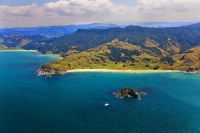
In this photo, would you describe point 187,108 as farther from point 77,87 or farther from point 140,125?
point 77,87

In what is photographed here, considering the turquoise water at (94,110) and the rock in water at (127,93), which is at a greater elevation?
the rock in water at (127,93)

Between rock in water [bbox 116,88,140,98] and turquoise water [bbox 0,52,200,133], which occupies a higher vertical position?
rock in water [bbox 116,88,140,98]

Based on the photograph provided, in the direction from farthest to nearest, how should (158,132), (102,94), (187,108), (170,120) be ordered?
1. (102,94)
2. (187,108)
3. (170,120)
4. (158,132)

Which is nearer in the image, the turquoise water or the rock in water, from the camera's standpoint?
the turquoise water

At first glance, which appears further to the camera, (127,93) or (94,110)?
(127,93)

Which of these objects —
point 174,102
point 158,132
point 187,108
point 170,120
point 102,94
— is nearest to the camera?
point 158,132

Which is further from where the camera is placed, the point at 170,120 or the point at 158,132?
the point at 170,120

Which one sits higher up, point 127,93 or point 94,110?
point 127,93

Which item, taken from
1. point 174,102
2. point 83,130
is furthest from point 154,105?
point 83,130

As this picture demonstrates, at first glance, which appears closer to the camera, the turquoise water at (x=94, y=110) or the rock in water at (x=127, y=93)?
the turquoise water at (x=94, y=110)

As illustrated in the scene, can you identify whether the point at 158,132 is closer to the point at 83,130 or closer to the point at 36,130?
the point at 83,130

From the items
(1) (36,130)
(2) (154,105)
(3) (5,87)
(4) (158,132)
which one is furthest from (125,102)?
(3) (5,87)
